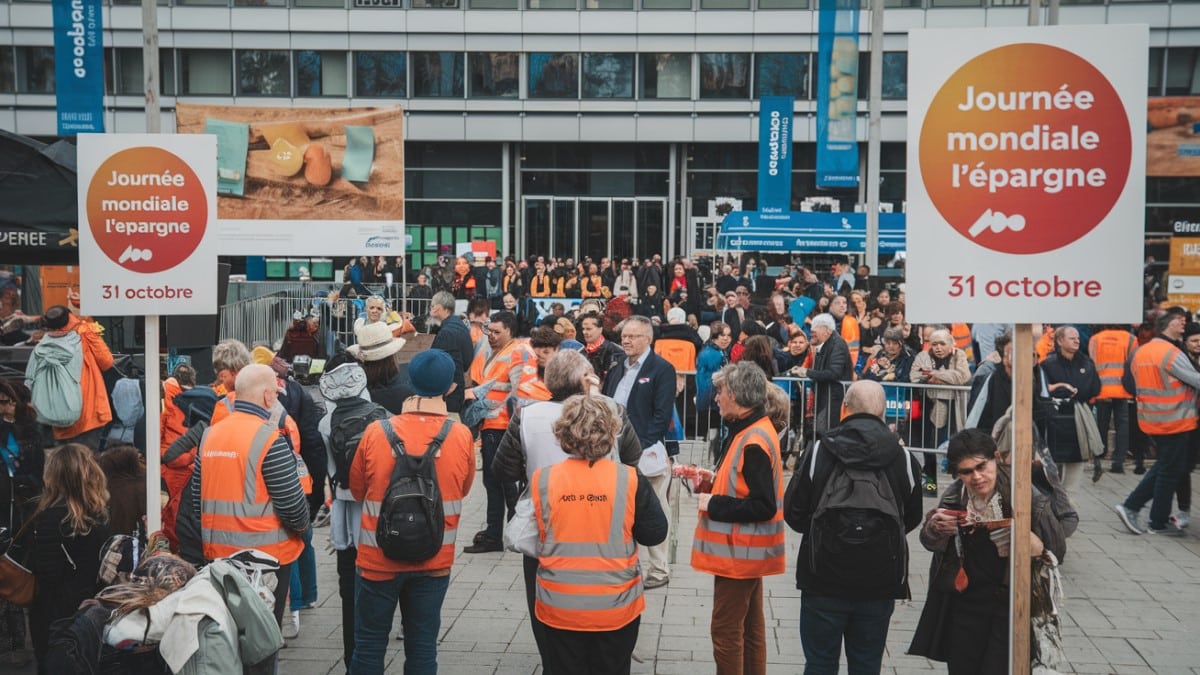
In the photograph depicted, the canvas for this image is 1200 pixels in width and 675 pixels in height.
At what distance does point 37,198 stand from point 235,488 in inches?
143

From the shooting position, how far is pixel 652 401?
8.30 metres

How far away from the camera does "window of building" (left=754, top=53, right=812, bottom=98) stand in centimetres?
4241

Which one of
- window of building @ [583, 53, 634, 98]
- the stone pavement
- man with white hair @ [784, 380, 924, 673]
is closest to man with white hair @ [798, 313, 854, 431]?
the stone pavement

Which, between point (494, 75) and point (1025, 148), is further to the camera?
point (494, 75)

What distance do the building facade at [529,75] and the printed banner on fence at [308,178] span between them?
2448 cm

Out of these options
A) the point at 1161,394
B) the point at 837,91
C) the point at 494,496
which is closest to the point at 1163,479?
the point at 1161,394

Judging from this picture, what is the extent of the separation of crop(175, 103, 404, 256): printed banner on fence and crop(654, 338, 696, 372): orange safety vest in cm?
512

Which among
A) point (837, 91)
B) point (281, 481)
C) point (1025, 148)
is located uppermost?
point (837, 91)

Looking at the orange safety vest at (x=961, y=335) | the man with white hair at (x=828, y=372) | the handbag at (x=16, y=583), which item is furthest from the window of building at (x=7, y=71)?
the handbag at (x=16, y=583)

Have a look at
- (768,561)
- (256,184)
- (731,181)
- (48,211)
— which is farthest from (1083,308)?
(731,181)

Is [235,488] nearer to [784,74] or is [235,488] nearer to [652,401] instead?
[652,401]

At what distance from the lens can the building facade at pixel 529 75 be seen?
4206 centimetres

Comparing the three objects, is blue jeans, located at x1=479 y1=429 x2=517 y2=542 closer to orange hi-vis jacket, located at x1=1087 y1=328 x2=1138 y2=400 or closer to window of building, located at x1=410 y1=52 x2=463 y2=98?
orange hi-vis jacket, located at x1=1087 y1=328 x2=1138 y2=400

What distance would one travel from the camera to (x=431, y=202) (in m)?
44.2
